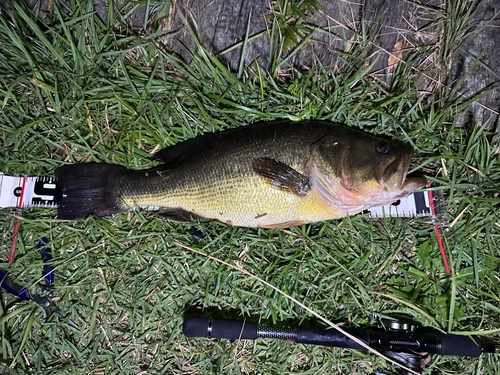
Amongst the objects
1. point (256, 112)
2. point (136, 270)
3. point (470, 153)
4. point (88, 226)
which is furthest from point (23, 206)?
point (470, 153)

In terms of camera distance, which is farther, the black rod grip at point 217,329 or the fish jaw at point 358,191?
the black rod grip at point 217,329

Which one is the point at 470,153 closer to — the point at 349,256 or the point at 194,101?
the point at 349,256

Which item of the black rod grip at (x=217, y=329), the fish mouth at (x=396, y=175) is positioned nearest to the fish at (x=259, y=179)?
the fish mouth at (x=396, y=175)

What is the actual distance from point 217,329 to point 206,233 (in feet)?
2.65

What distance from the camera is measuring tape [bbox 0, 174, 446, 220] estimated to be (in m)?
2.67

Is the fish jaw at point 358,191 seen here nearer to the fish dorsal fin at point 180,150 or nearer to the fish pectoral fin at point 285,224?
the fish pectoral fin at point 285,224

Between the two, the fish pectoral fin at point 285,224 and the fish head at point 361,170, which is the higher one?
the fish head at point 361,170

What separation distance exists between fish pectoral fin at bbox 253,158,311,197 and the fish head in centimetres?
12

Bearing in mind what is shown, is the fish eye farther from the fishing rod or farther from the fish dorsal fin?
the fishing rod

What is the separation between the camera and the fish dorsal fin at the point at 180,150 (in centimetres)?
258

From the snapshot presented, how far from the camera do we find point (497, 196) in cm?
267

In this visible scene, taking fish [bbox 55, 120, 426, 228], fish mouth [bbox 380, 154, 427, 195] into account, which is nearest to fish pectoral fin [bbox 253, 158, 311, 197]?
fish [bbox 55, 120, 426, 228]

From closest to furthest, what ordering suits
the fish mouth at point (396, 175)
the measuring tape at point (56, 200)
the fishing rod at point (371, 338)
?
the fish mouth at point (396, 175) → the fishing rod at point (371, 338) → the measuring tape at point (56, 200)

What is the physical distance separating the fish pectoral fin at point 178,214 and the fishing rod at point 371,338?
830 mm
